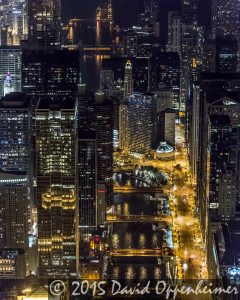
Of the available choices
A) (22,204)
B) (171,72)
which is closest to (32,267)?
A: (22,204)

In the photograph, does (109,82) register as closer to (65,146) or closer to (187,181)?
(187,181)

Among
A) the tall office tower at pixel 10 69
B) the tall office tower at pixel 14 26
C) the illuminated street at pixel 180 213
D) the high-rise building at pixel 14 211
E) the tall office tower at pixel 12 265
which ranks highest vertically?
the tall office tower at pixel 14 26

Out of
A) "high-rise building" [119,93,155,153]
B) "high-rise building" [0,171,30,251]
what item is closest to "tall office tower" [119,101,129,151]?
"high-rise building" [119,93,155,153]

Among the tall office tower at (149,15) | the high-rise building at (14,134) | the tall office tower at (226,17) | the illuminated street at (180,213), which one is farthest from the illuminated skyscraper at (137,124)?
the high-rise building at (14,134)

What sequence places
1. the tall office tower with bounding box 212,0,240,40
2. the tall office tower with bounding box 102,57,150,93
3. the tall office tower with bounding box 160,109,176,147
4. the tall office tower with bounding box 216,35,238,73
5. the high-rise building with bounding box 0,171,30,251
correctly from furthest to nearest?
the tall office tower with bounding box 102,57,150,93
the tall office tower with bounding box 212,0,240,40
the tall office tower with bounding box 160,109,176,147
the tall office tower with bounding box 216,35,238,73
the high-rise building with bounding box 0,171,30,251

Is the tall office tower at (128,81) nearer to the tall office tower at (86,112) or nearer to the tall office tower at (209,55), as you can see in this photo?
the tall office tower at (209,55)

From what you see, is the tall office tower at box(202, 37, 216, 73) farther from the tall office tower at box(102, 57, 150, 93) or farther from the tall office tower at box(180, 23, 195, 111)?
the tall office tower at box(102, 57, 150, 93)
